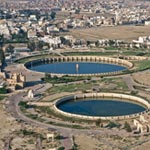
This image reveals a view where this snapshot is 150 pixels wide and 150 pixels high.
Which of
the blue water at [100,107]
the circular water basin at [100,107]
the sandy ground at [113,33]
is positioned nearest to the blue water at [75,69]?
the circular water basin at [100,107]

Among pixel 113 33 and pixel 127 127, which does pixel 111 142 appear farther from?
pixel 113 33

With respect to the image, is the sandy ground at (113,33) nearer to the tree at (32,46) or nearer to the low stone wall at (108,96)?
the tree at (32,46)

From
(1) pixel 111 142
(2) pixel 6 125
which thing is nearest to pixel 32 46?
(2) pixel 6 125

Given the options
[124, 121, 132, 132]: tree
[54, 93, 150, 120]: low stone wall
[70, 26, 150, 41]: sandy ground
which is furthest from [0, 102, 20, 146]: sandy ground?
[70, 26, 150, 41]: sandy ground

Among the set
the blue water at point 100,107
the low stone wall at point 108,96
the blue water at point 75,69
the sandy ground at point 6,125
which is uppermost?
the sandy ground at point 6,125

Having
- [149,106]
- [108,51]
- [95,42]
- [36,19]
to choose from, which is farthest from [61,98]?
[36,19]

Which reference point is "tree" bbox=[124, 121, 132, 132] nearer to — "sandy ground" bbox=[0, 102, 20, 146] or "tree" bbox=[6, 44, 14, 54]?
"sandy ground" bbox=[0, 102, 20, 146]

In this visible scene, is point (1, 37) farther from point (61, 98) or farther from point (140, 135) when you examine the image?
point (140, 135)
